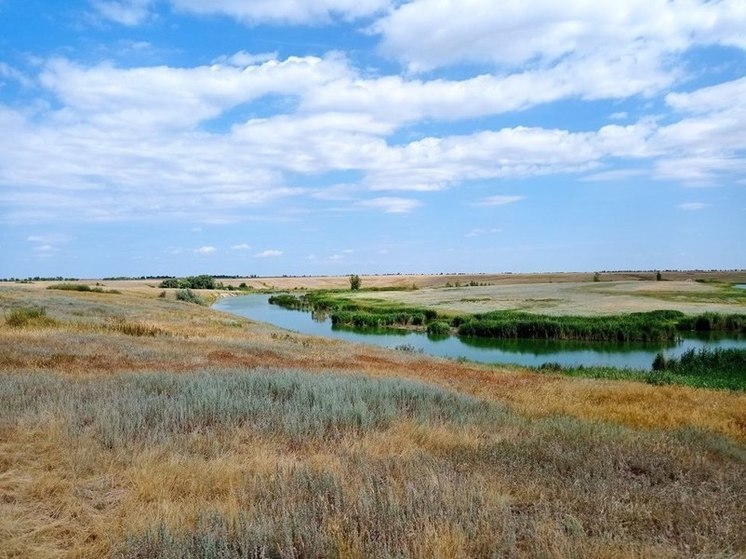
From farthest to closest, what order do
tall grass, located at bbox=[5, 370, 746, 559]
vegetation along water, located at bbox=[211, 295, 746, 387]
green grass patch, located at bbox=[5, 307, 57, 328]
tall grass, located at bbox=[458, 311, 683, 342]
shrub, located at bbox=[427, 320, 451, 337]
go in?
shrub, located at bbox=[427, 320, 451, 337], tall grass, located at bbox=[458, 311, 683, 342], vegetation along water, located at bbox=[211, 295, 746, 387], green grass patch, located at bbox=[5, 307, 57, 328], tall grass, located at bbox=[5, 370, 746, 559]

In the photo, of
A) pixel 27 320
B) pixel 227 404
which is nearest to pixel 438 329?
pixel 27 320

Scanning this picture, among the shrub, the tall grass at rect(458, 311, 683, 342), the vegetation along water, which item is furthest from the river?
the shrub

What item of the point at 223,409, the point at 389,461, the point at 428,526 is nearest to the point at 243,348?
the point at 223,409

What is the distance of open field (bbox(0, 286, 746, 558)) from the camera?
4168mm

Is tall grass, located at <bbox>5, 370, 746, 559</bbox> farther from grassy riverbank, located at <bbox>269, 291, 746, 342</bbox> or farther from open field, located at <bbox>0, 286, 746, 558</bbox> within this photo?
grassy riverbank, located at <bbox>269, 291, 746, 342</bbox>

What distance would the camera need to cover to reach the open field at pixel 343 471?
4168 millimetres

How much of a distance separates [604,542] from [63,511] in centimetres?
443

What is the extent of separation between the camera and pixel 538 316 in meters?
51.3

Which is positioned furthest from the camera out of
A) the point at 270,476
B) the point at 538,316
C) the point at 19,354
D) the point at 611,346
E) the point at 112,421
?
the point at 538,316

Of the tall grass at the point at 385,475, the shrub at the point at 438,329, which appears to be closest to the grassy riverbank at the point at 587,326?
the shrub at the point at 438,329

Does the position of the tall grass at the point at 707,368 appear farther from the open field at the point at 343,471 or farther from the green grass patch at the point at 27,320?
the green grass patch at the point at 27,320

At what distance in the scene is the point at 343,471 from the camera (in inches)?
230

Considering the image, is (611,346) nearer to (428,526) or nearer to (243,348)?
(243,348)

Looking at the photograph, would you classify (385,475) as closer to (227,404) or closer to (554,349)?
(227,404)
